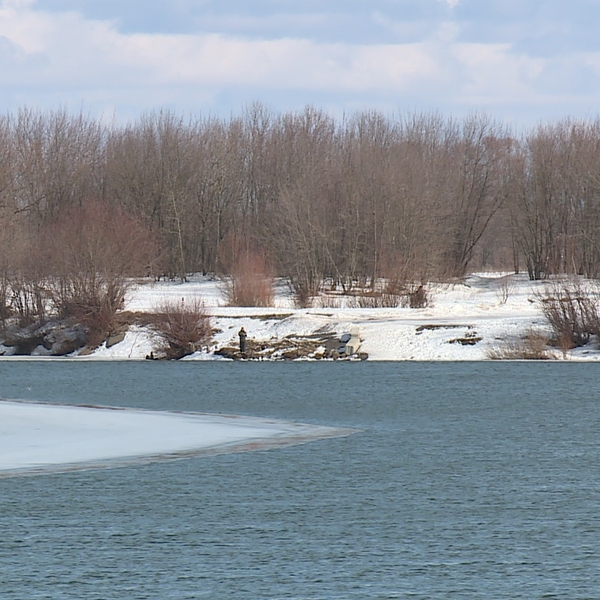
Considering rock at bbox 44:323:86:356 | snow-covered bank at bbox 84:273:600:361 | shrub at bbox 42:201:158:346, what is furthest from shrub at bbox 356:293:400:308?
rock at bbox 44:323:86:356

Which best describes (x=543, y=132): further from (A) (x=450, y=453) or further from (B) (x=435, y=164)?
(A) (x=450, y=453)

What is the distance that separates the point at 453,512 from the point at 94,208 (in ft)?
120

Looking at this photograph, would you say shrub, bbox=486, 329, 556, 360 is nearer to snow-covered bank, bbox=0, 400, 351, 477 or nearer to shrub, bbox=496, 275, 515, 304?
shrub, bbox=496, 275, 515, 304

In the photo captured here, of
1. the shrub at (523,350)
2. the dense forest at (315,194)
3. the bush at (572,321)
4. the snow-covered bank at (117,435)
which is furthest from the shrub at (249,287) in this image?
the snow-covered bank at (117,435)

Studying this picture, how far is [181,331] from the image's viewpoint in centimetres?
3697

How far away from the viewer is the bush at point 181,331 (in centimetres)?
3694

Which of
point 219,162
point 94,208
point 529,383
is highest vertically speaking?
point 219,162

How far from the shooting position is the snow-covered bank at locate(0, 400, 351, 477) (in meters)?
14.4

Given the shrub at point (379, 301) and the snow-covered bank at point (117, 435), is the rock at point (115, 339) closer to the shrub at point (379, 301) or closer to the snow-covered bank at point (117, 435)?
the shrub at point (379, 301)

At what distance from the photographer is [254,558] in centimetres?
920

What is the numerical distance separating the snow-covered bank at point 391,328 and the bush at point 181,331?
42 cm

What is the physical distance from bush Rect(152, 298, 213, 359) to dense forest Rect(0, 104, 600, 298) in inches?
296

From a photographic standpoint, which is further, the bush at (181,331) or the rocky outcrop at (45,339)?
the rocky outcrop at (45,339)

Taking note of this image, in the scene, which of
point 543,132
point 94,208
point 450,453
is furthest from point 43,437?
point 543,132
